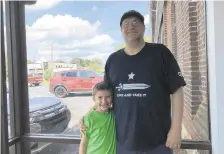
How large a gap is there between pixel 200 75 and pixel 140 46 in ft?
3.17

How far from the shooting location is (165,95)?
1976 mm

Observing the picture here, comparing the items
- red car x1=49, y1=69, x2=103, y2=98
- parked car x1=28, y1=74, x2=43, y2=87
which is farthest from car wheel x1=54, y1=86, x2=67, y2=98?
parked car x1=28, y1=74, x2=43, y2=87

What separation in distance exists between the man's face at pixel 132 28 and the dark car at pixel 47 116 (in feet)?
4.31

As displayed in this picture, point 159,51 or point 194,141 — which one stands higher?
point 159,51

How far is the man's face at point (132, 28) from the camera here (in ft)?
6.50

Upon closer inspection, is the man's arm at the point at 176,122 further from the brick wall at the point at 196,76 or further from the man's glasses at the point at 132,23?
the brick wall at the point at 196,76

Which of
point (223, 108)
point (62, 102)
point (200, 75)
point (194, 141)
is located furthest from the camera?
point (62, 102)

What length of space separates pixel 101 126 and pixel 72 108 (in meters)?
0.99

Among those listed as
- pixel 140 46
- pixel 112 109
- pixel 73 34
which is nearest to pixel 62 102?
pixel 73 34

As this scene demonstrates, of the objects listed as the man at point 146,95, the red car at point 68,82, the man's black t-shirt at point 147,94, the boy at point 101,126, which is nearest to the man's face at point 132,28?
the man at point 146,95

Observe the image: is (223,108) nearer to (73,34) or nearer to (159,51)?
(159,51)

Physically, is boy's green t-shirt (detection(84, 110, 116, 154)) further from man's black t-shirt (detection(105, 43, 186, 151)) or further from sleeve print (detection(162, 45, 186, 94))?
sleeve print (detection(162, 45, 186, 94))

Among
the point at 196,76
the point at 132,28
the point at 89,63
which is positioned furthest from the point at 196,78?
the point at 132,28

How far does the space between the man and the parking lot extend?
37.0 inches
